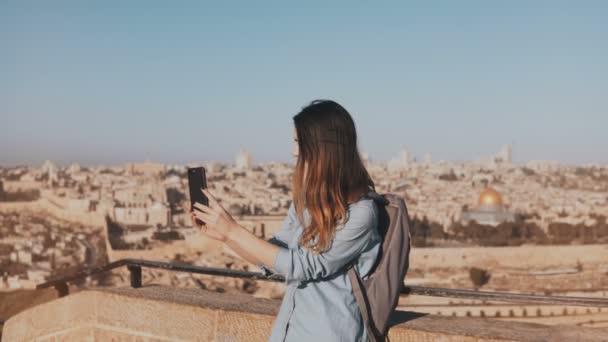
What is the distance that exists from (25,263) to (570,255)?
26520mm

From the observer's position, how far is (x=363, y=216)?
1537 millimetres

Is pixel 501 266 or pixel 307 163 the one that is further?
pixel 501 266

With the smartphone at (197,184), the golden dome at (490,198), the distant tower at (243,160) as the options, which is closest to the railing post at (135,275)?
the smartphone at (197,184)

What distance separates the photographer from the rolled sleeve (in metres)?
1.53

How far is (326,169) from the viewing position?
5.05 feet

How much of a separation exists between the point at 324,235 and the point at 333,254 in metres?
0.05

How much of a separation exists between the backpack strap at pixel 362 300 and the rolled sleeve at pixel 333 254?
52 mm

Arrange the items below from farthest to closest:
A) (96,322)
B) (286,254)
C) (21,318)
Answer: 1. (21,318)
2. (96,322)
3. (286,254)

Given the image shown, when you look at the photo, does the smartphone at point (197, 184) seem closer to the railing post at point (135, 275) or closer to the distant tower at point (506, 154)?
the railing post at point (135, 275)

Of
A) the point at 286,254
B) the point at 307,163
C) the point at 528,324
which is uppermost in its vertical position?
the point at 307,163

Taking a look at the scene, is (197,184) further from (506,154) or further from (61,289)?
(506,154)

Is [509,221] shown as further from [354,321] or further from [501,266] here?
[354,321]

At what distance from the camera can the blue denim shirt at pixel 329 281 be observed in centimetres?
153

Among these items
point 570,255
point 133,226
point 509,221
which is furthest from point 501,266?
point 133,226
